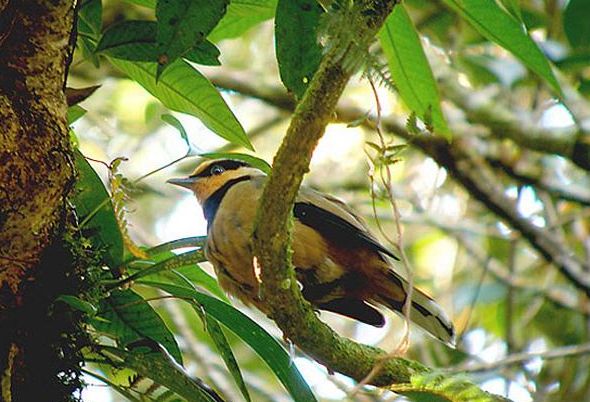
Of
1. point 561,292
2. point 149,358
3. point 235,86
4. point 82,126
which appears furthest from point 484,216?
point 149,358

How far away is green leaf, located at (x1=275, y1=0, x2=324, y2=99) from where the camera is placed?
1751 mm

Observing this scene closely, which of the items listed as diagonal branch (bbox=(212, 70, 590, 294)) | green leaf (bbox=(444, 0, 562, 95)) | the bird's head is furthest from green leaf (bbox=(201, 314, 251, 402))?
diagonal branch (bbox=(212, 70, 590, 294))

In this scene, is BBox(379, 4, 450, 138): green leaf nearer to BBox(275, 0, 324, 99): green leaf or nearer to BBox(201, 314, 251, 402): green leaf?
BBox(275, 0, 324, 99): green leaf

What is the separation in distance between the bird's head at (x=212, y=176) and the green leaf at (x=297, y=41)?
3.59ft

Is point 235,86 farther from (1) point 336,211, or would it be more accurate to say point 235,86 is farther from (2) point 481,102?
(1) point 336,211

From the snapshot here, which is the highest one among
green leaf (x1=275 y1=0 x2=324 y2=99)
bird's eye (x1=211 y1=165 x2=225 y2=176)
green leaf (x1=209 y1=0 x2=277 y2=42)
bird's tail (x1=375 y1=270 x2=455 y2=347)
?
bird's eye (x1=211 y1=165 x2=225 y2=176)

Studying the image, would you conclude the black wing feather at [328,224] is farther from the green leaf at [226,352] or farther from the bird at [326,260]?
the green leaf at [226,352]

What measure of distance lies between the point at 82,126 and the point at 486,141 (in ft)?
5.58

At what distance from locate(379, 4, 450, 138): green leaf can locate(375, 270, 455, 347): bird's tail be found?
60 cm

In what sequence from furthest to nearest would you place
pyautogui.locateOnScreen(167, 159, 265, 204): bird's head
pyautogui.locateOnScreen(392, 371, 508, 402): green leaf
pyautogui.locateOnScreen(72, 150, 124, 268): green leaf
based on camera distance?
pyautogui.locateOnScreen(167, 159, 265, 204): bird's head < pyautogui.locateOnScreen(72, 150, 124, 268): green leaf < pyautogui.locateOnScreen(392, 371, 508, 402): green leaf

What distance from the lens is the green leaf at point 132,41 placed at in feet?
6.06

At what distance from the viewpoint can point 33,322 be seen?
5.23ft

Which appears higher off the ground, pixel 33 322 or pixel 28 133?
pixel 28 133

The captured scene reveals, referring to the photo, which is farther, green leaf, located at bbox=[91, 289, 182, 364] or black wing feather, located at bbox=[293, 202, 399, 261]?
black wing feather, located at bbox=[293, 202, 399, 261]
